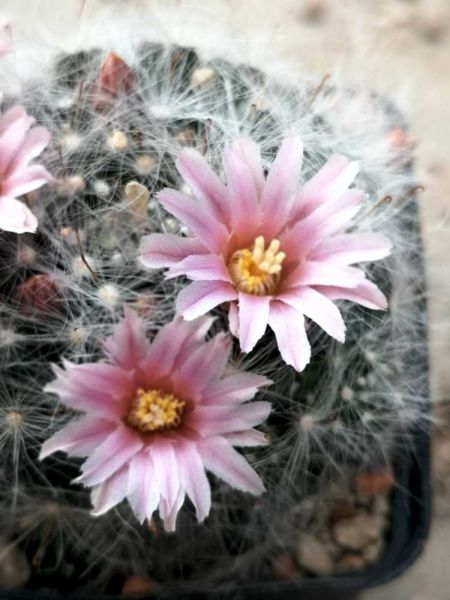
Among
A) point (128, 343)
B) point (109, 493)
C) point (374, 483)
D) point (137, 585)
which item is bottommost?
point (137, 585)

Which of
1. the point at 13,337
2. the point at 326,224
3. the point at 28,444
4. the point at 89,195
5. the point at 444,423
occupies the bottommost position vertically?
the point at 444,423

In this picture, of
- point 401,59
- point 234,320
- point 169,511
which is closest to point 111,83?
point 234,320

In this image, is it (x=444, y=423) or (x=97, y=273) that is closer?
(x=97, y=273)

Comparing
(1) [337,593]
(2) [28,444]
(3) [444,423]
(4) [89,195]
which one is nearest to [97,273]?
(4) [89,195]

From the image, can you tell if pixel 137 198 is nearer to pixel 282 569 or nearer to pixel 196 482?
pixel 196 482

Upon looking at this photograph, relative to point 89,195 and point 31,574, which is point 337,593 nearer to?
point 31,574

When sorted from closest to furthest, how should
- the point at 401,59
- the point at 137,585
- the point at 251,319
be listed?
the point at 251,319, the point at 137,585, the point at 401,59

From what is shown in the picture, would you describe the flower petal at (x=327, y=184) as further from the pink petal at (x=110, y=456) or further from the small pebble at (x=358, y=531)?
the small pebble at (x=358, y=531)
